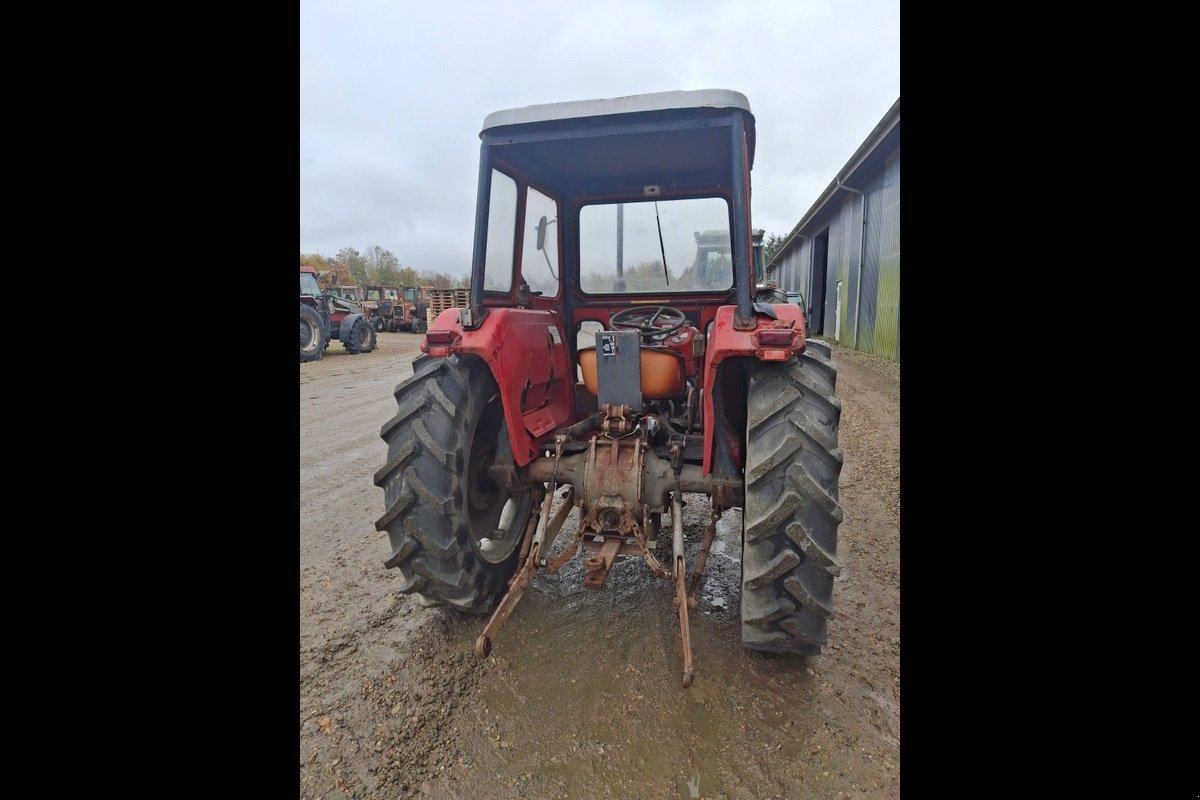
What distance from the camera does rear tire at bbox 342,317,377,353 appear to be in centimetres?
1598

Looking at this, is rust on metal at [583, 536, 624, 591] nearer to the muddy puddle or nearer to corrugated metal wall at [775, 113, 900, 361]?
the muddy puddle

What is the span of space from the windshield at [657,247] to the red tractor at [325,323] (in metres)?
11.8

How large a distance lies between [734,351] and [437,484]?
1.29 meters

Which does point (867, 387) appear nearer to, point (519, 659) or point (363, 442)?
point (363, 442)

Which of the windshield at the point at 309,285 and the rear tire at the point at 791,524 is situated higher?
the windshield at the point at 309,285

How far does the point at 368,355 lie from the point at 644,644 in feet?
49.5

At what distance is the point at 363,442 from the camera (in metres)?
6.46

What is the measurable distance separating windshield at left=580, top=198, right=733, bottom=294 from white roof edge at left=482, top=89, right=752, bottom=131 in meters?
1.11

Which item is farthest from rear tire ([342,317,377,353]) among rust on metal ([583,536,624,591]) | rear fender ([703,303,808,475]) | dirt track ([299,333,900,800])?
rust on metal ([583,536,624,591])

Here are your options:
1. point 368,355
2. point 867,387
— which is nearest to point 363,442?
point 867,387

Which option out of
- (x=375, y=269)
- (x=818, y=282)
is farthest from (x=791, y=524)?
(x=375, y=269)

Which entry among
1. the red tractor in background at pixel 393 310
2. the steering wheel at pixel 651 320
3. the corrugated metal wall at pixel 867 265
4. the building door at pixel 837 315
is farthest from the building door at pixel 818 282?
the steering wheel at pixel 651 320

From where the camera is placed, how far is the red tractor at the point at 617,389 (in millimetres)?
2246

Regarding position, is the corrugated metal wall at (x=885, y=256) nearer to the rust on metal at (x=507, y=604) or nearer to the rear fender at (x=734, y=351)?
the rear fender at (x=734, y=351)
